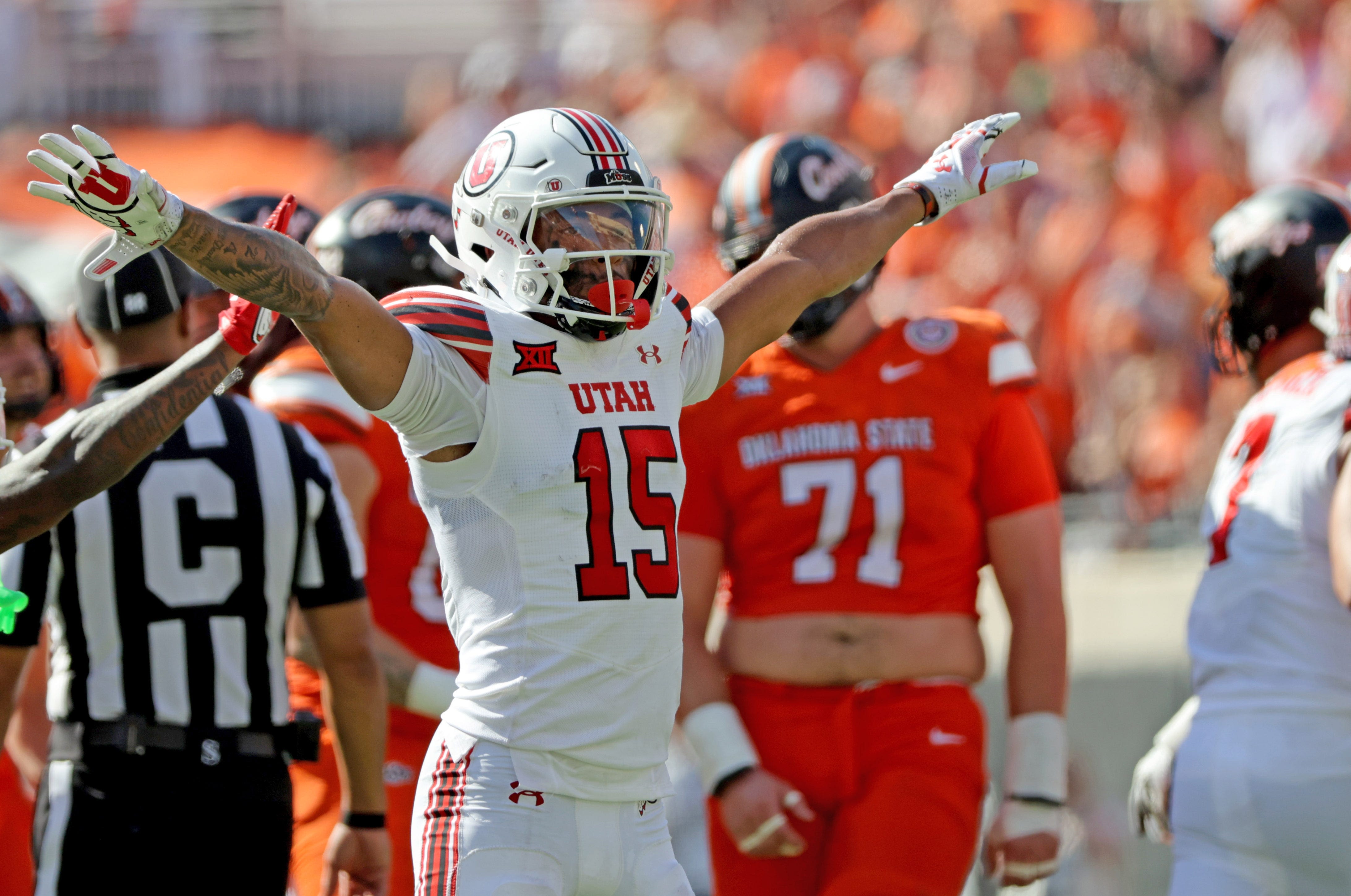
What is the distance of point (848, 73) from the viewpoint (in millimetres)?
11836

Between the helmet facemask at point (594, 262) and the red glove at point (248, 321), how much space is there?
0.44m

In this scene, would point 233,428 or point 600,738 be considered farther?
point 233,428

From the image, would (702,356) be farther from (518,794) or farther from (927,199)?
(518,794)

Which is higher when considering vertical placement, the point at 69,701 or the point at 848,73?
the point at 848,73

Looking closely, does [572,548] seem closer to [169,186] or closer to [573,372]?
[573,372]

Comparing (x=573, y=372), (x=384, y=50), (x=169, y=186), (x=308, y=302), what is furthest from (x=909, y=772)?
(x=384, y=50)

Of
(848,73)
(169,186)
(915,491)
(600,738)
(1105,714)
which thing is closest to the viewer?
(600,738)

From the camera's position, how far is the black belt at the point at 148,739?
333cm

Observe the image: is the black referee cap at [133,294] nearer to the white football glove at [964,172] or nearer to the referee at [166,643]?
the referee at [166,643]

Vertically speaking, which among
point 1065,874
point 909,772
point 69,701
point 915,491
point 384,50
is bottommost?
point 1065,874

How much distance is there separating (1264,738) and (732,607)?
1293mm

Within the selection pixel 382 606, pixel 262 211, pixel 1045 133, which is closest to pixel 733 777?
pixel 382 606

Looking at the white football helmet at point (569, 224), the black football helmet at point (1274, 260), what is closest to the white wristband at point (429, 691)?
the white football helmet at point (569, 224)

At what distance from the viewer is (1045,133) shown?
10.3 m
